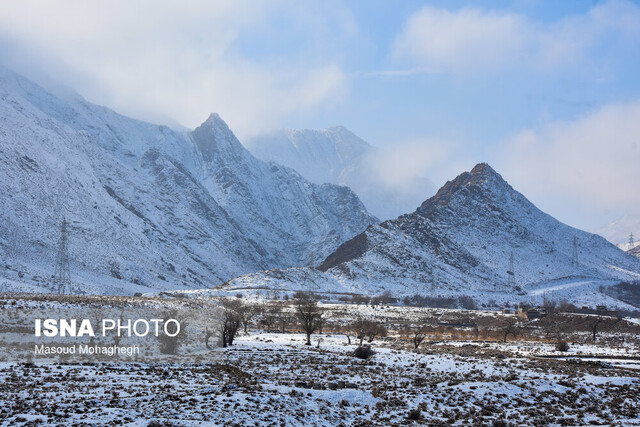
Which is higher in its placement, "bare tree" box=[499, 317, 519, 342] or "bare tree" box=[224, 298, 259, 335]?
"bare tree" box=[224, 298, 259, 335]

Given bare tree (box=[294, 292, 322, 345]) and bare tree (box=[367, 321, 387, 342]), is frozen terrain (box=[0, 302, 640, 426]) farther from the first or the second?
bare tree (box=[367, 321, 387, 342])

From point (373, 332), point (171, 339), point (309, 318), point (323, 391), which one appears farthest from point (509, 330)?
point (323, 391)

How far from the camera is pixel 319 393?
3484 centimetres

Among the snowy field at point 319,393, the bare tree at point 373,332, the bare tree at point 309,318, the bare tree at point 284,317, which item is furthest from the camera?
the bare tree at point 284,317

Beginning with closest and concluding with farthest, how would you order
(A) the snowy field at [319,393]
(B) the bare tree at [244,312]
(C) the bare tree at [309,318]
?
(A) the snowy field at [319,393]
(C) the bare tree at [309,318]
(B) the bare tree at [244,312]

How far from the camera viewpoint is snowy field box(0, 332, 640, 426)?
27.5 metres

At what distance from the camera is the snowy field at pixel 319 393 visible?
90.3 ft

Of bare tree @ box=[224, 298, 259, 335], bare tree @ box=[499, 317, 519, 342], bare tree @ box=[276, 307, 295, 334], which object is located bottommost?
bare tree @ box=[499, 317, 519, 342]

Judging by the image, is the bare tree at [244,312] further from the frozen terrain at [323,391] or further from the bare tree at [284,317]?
the frozen terrain at [323,391]

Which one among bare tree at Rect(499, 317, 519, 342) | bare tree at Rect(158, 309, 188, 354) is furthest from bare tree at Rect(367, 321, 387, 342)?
bare tree at Rect(158, 309, 188, 354)

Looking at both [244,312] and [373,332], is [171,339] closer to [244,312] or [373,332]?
[373,332]

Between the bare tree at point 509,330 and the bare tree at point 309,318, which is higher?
the bare tree at point 309,318

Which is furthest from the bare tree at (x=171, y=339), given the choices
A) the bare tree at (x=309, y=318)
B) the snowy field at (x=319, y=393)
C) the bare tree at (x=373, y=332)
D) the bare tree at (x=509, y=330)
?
the bare tree at (x=509, y=330)

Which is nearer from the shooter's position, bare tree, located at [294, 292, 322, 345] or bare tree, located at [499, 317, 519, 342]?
bare tree, located at [294, 292, 322, 345]
